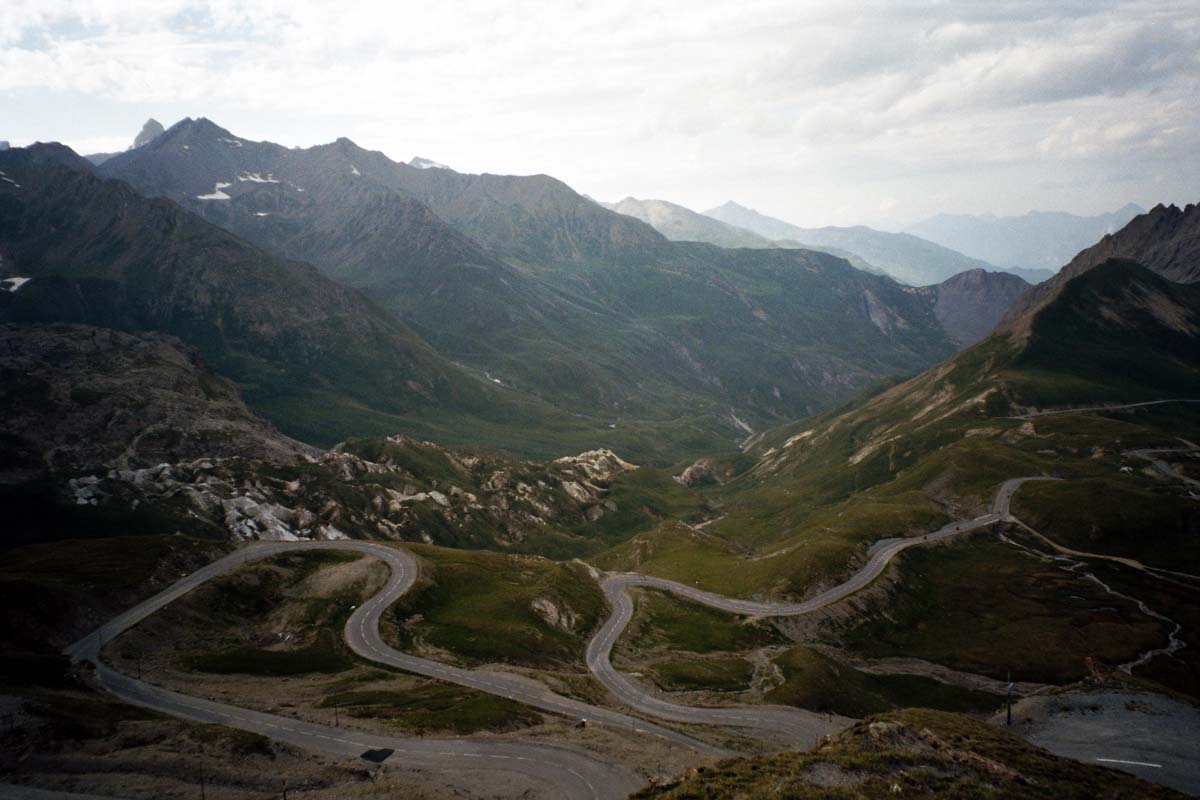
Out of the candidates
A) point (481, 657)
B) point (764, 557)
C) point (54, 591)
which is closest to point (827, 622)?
point (764, 557)

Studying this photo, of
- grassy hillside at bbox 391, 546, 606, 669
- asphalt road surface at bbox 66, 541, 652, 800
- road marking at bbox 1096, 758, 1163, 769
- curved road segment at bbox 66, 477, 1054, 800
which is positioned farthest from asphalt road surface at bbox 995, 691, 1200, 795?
grassy hillside at bbox 391, 546, 606, 669

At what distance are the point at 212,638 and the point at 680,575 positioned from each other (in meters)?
113

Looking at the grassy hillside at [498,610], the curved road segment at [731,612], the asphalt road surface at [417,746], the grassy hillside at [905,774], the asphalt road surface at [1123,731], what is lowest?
the curved road segment at [731,612]

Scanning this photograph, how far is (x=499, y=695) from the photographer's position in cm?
10375

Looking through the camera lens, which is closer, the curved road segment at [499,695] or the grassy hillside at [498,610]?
the curved road segment at [499,695]

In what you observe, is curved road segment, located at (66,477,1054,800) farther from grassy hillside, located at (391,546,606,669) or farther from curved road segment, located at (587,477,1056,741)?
grassy hillside, located at (391,546,606,669)

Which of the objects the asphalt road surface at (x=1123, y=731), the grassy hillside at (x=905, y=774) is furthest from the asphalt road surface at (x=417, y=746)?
the asphalt road surface at (x=1123, y=731)

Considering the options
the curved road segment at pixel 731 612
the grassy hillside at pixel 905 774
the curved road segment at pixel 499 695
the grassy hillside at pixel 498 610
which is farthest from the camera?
the grassy hillside at pixel 498 610

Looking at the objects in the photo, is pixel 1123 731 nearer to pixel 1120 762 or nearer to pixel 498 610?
pixel 1120 762

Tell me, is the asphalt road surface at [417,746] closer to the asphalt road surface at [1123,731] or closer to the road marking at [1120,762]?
the asphalt road surface at [1123,731]

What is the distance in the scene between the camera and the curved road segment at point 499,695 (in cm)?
7906

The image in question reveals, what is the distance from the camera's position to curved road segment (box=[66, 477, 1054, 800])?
259 ft

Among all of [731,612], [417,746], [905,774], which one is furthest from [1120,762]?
[731,612]

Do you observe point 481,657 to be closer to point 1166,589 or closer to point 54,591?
point 54,591
